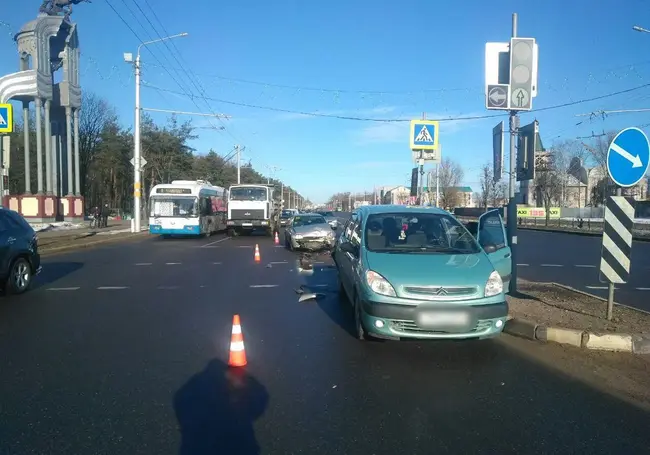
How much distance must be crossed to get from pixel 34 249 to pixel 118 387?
6.99 meters

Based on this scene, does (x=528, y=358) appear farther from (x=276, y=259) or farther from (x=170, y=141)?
(x=170, y=141)

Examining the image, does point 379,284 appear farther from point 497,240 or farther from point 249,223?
point 249,223

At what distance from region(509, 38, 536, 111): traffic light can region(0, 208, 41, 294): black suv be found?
9588 millimetres

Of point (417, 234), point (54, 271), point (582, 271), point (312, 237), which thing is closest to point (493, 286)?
→ point (417, 234)

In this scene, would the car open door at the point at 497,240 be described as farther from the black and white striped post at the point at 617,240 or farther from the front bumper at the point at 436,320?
the front bumper at the point at 436,320

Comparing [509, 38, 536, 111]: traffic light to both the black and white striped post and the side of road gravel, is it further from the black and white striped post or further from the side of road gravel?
the side of road gravel

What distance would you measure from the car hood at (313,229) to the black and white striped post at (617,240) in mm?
12334

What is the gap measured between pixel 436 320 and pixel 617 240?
361 cm

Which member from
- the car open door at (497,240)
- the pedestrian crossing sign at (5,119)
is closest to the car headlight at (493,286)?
the car open door at (497,240)

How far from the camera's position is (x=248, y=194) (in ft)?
97.3

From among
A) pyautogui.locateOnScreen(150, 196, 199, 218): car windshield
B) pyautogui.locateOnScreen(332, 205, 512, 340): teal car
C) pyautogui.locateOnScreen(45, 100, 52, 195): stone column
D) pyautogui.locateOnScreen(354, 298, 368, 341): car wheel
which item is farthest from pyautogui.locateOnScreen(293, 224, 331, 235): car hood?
pyautogui.locateOnScreen(45, 100, 52, 195): stone column

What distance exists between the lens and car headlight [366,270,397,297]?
5754 millimetres

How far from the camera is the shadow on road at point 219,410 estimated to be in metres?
3.73

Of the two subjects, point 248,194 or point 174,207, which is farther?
point 248,194
